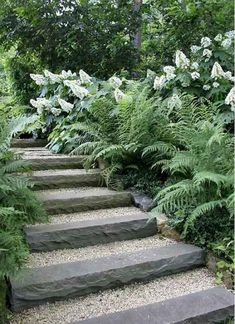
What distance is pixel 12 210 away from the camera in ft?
6.72

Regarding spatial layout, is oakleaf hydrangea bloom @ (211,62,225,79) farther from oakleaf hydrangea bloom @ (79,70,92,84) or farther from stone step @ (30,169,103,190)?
stone step @ (30,169,103,190)

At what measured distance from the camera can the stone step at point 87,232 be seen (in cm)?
→ 261

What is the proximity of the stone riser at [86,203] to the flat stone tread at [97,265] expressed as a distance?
70cm

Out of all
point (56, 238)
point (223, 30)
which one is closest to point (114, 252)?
point (56, 238)

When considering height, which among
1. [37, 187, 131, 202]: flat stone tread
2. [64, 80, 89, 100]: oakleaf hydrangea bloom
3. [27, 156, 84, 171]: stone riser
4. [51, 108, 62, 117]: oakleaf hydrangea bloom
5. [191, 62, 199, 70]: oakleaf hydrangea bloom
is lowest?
[37, 187, 131, 202]: flat stone tread

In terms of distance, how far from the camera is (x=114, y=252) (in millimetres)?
2650

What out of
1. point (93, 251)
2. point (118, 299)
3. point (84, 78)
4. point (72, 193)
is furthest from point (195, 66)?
point (118, 299)

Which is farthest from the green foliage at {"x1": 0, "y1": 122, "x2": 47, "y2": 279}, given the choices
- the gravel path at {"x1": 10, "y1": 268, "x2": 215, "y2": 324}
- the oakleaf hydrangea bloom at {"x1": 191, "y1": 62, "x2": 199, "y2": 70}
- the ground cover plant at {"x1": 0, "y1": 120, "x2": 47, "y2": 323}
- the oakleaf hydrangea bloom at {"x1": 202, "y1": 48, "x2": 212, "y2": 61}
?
the oakleaf hydrangea bloom at {"x1": 202, "y1": 48, "x2": 212, "y2": 61}

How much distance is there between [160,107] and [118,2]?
2.85 metres

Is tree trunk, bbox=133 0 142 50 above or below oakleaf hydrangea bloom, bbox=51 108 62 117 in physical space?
above

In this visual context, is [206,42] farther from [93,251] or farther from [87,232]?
[93,251]

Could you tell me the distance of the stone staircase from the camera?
2.09m

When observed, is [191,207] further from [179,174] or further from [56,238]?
[56,238]

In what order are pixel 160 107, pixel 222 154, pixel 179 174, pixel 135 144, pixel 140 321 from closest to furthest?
pixel 140 321 → pixel 222 154 → pixel 179 174 → pixel 135 144 → pixel 160 107
